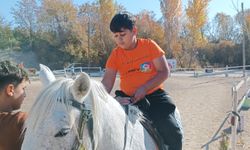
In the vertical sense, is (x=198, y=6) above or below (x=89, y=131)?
above

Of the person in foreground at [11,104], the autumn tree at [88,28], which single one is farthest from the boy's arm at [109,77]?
the autumn tree at [88,28]

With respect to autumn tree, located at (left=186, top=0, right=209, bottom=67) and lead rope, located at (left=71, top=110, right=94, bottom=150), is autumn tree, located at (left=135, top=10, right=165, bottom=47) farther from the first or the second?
lead rope, located at (left=71, top=110, right=94, bottom=150)

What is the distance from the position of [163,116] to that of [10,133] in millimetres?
974

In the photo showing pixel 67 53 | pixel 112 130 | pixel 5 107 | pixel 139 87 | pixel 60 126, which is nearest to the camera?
pixel 60 126

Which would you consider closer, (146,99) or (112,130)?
(112,130)

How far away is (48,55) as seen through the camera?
143 feet

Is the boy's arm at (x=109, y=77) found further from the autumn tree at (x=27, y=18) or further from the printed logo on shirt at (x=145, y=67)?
the autumn tree at (x=27, y=18)

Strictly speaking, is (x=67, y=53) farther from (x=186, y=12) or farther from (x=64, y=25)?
(x=186, y=12)

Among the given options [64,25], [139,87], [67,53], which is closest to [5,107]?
[139,87]

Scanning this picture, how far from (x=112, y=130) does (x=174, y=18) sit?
46.4m

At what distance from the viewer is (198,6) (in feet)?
152

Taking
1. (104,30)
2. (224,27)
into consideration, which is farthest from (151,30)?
(224,27)

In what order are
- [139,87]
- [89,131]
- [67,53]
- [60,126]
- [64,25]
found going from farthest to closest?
[64,25]
[67,53]
[139,87]
[89,131]
[60,126]

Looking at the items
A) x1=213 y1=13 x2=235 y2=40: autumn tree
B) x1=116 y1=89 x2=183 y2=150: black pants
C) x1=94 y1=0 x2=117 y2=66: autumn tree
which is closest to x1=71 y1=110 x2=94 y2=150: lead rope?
x1=116 y1=89 x2=183 y2=150: black pants
